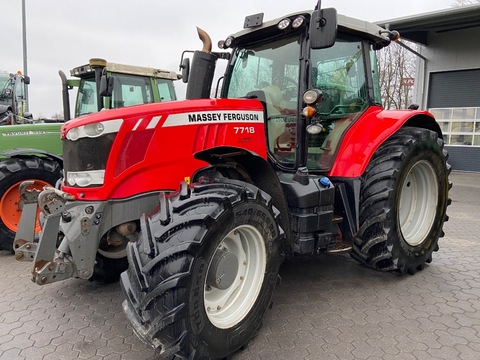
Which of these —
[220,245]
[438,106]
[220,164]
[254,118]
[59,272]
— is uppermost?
[438,106]

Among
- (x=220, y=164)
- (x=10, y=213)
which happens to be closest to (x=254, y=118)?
(x=220, y=164)

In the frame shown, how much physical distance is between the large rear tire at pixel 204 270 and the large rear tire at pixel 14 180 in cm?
298

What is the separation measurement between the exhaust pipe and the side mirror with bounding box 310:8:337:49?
796 mm

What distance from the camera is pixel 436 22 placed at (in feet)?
35.8

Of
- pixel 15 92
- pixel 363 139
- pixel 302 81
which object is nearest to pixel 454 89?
pixel 363 139

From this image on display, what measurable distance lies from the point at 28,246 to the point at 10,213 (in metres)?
2.22

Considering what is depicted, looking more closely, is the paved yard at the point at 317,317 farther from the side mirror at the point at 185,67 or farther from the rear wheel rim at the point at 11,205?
the side mirror at the point at 185,67

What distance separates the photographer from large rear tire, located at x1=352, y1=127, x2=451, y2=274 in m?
3.20

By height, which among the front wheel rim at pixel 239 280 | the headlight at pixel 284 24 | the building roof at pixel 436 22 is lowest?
the front wheel rim at pixel 239 280

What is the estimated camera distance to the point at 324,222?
2.99 metres

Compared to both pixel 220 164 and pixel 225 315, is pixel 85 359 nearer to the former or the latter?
pixel 225 315

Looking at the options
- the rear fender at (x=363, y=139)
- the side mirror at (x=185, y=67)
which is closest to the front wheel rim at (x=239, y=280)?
the rear fender at (x=363, y=139)

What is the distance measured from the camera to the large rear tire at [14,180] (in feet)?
14.7

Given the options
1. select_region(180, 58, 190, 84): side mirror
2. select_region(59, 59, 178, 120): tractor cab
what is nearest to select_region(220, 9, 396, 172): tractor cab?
select_region(180, 58, 190, 84): side mirror
